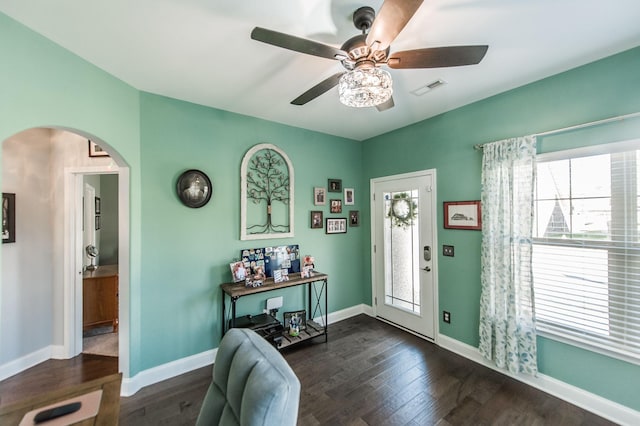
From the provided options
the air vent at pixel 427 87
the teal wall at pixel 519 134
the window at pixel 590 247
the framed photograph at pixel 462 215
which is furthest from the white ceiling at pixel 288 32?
the framed photograph at pixel 462 215

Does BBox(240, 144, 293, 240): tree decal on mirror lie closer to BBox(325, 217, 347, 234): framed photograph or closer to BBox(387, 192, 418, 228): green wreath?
BBox(325, 217, 347, 234): framed photograph

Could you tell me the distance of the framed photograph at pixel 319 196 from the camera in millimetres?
3484

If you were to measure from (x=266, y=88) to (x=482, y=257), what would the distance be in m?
2.67

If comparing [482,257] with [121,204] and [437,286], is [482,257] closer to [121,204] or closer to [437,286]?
[437,286]

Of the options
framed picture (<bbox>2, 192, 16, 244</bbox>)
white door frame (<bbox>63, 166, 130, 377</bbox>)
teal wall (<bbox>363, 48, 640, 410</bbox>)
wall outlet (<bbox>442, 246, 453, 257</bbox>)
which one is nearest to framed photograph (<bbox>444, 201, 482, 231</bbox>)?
teal wall (<bbox>363, 48, 640, 410</bbox>)

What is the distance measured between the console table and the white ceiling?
1.93 meters

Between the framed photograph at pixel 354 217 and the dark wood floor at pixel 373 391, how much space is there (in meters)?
1.70

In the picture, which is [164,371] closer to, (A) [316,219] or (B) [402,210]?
(A) [316,219]

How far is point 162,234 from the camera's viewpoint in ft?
7.91

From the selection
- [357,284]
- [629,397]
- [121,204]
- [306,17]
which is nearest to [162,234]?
[121,204]

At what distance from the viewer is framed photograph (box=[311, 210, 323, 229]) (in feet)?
11.3

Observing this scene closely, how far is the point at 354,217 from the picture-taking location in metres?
3.90

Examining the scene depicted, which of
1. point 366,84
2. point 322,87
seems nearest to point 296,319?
point 322,87

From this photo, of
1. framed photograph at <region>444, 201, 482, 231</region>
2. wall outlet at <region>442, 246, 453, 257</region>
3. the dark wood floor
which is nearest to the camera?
the dark wood floor
